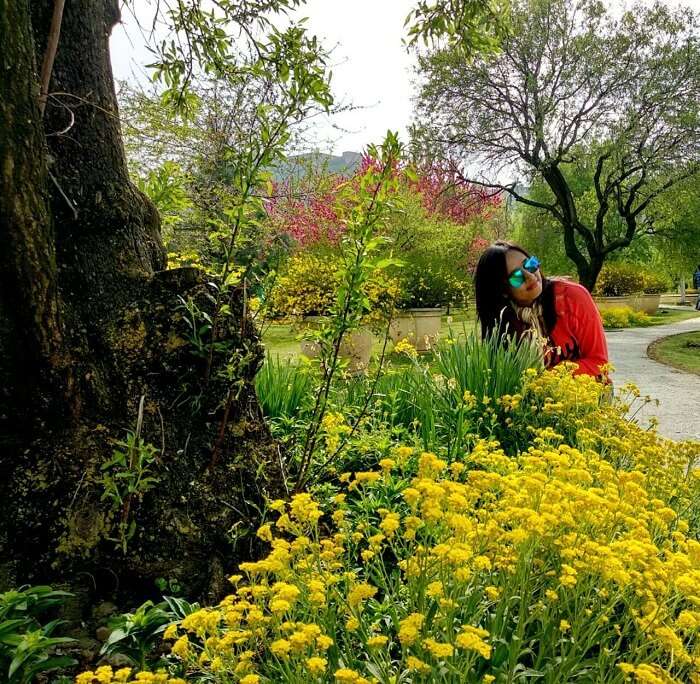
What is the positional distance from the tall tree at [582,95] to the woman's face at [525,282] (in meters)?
13.1

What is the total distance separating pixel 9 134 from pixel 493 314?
11.5 ft

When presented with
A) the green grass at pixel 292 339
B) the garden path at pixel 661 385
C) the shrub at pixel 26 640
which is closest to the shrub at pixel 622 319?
the garden path at pixel 661 385

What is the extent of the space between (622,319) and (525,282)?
17.2 metres

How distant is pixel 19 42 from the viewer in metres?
1.66

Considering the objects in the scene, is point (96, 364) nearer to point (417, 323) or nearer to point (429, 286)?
point (417, 323)

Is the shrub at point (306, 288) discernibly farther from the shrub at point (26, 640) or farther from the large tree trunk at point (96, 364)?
the shrub at point (26, 640)

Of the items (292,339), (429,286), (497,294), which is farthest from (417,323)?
(497,294)

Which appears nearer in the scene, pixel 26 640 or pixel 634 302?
pixel 26 640

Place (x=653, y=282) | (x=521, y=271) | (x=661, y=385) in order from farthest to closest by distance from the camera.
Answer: (x=653, y=282) < (x=661, y=385) < (x=521, y=271)

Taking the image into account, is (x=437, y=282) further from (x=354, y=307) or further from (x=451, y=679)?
(x=451, y=679)

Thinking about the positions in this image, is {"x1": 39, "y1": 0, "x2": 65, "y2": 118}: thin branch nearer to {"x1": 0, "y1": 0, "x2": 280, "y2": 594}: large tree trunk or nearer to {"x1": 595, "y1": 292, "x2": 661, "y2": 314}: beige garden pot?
{"x1": 0, "y1": 0, "x2": 280, "y2": 594}: large tree trunk

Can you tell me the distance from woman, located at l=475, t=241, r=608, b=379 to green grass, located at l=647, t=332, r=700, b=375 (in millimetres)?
6552

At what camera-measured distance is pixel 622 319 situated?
19344 mm

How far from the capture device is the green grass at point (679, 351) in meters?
10.3
